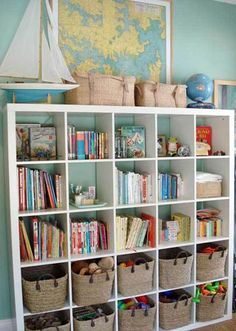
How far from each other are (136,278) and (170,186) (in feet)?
2.42

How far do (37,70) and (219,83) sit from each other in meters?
1.56

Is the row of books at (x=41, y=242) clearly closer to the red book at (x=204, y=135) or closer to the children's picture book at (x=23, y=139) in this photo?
the children's picture book at (x=23, y=139)

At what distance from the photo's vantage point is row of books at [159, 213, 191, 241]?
273cm

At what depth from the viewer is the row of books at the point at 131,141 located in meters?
2.58

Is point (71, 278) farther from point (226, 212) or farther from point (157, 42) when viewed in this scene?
point (157, 42)

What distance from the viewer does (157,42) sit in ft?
9.38

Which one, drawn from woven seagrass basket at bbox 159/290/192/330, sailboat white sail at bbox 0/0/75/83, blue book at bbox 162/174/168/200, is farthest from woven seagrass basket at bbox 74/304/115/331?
sailboat white sail at bbox 0/0/75/83

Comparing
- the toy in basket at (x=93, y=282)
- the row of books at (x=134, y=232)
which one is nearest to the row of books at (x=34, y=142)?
the row of books at (x=134, y=232)

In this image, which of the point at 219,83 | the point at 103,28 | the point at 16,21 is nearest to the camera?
the point at 16,21

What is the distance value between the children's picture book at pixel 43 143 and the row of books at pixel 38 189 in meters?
0.16

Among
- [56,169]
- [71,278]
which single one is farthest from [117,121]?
[71,278]

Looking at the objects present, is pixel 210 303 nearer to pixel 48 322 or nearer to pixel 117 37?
pixel 48 322

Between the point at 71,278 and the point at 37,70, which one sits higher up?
the point at 37,70

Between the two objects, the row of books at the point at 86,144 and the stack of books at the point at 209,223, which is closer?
the row of books at the point at 86,144
